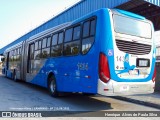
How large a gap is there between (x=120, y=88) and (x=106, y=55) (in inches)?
44.2

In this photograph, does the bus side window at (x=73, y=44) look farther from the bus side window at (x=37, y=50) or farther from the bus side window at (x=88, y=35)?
the bus side window at (x=37, y=50)

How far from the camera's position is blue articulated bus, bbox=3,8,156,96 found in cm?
757

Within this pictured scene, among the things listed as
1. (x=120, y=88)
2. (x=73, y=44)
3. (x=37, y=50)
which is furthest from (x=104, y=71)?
(x=37, y=50)

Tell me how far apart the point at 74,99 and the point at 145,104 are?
2916 millimetres

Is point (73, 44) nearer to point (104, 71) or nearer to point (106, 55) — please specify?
point (106, 55)

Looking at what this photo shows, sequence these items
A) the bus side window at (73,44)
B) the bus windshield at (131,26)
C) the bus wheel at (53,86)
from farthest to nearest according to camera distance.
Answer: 1. the bus wheel at (53,86)
2. the bus side window at (73,44)
3. the bus windshield at (131,26)

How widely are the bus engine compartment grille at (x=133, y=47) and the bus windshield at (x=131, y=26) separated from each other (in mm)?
359

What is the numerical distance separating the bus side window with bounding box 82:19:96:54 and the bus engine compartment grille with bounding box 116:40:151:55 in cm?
88

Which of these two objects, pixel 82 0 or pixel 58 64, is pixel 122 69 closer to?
pixel 58 64

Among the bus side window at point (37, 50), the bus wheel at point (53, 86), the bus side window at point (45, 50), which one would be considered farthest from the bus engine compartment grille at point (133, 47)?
the bus side window at point (37, 50)

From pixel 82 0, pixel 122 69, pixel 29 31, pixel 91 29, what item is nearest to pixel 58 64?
pixel 91 29

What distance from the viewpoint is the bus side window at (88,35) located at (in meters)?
8.09

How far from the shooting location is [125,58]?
786 centimetres

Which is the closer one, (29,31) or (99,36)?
(99,36)
